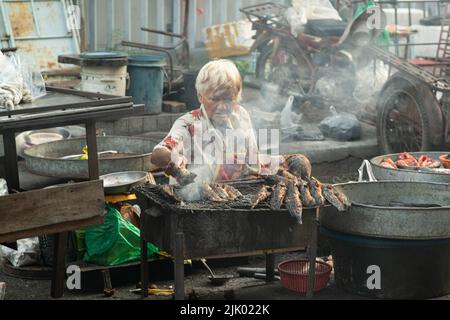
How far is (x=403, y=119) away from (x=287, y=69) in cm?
281

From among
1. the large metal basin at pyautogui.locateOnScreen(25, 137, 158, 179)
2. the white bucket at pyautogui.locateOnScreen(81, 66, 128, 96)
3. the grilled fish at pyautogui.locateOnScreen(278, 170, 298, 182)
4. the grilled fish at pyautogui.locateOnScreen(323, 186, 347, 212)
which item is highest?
the white bucket at pyautogui.locateOnScreen(81, 66, 128, 96)

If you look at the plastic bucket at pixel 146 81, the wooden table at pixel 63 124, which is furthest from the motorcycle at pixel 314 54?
the wooden table at pixel 63 124

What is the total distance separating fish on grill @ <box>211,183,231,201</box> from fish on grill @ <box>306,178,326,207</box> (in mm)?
645

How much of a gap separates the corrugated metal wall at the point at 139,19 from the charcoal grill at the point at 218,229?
7256 mm

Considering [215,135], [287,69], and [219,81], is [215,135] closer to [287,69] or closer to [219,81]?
[219,81]

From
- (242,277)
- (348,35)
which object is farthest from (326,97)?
(242,277)

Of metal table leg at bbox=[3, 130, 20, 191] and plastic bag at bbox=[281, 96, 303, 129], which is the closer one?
metal table leg at bbox=[3, 130, 20, 191]

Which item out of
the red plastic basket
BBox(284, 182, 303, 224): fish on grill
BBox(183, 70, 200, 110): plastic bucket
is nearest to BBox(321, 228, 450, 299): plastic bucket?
the red plastic basket

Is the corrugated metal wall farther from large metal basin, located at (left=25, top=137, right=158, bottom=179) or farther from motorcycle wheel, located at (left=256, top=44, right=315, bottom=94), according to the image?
large metal basin, located at (left=25, top=137, right=158, bottom=179)

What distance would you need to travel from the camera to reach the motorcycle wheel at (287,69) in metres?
13.0

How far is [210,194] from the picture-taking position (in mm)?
5969

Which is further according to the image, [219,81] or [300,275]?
[300,275]

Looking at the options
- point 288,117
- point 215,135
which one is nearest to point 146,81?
point 288,117

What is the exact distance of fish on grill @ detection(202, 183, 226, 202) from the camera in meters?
5.95
